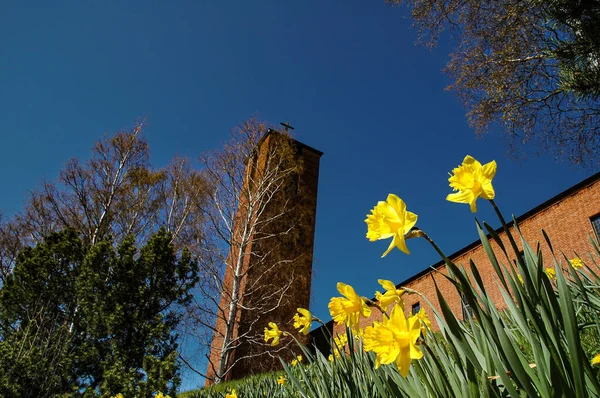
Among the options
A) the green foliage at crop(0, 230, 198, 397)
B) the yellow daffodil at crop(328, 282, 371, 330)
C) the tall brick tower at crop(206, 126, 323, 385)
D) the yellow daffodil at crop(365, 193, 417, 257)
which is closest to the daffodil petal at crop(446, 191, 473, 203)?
the yellow daffodil at crop(365, 193, 417, 257)

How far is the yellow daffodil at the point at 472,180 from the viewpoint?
0.79 m

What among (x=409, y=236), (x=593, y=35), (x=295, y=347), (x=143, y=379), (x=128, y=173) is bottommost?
(x=409, y=236)

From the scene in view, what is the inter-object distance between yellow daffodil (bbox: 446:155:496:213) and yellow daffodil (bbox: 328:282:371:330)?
19.0 inches

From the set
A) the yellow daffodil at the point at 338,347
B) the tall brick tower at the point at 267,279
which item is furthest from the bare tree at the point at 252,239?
the yellow daffodil at the point at 338,347

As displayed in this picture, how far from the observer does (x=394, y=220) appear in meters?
0.81

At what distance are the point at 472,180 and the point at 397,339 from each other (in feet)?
1.22

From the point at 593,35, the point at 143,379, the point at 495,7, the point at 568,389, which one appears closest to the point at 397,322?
the point at 568,389

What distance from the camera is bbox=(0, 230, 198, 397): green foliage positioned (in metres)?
5.93

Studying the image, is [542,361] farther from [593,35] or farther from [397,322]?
[593,35]

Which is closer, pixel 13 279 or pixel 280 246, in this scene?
pixel 13 279

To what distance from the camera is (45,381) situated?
19.5ft

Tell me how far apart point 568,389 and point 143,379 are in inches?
270

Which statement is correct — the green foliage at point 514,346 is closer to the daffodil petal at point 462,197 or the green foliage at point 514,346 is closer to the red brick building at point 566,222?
the daffodil petal at point 462,197

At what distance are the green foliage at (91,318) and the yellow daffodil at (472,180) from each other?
20.6 feet
